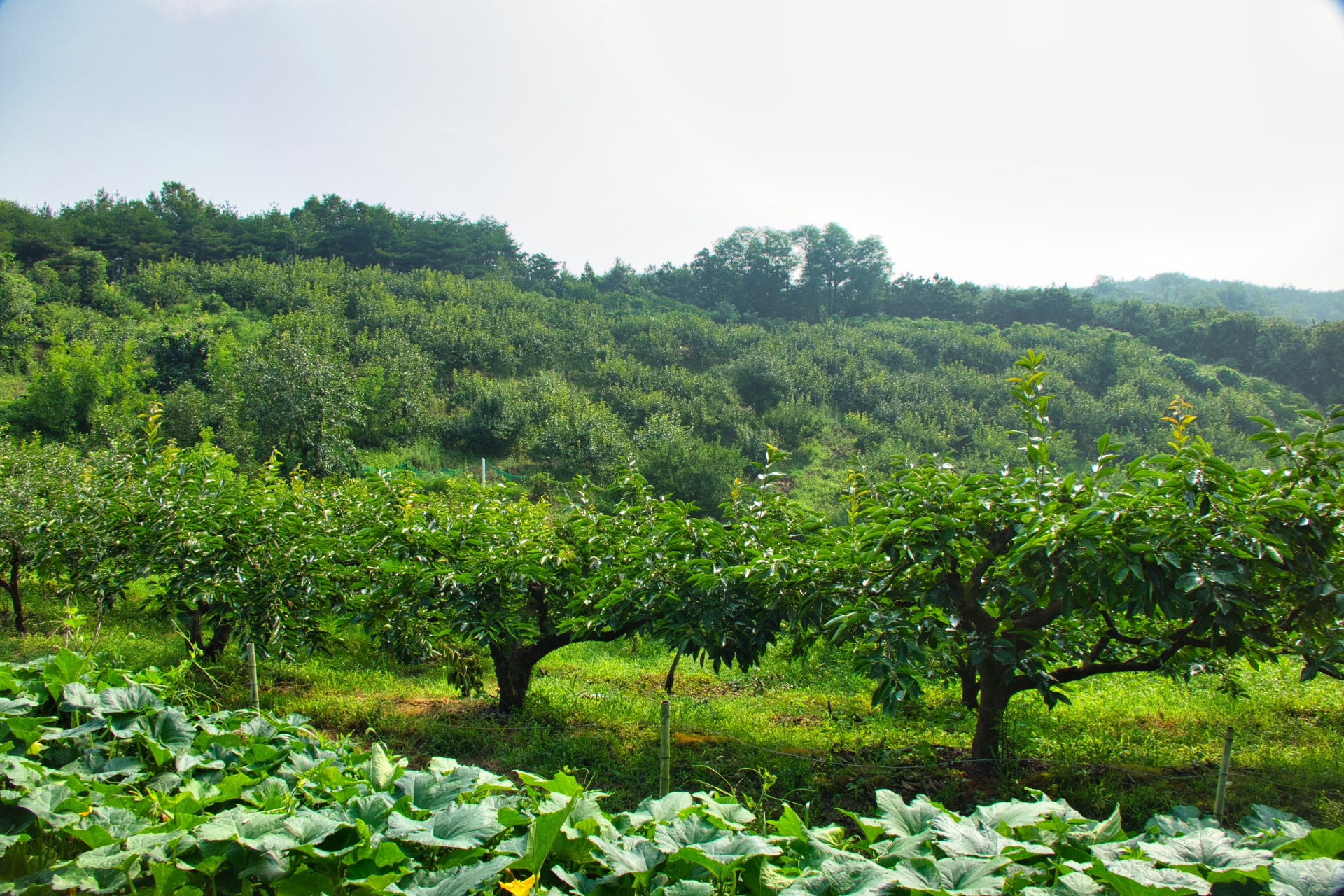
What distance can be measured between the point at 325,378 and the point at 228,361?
5.47m

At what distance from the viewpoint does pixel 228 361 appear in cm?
1944

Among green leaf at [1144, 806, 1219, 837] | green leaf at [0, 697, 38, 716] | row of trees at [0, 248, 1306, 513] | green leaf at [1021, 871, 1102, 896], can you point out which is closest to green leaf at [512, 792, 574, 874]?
green leaf at [1021, 871, 1102, 896]

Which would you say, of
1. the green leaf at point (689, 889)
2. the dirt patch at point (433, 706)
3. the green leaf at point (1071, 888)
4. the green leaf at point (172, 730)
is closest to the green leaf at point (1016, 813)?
the green leaf at point (1071, 888)

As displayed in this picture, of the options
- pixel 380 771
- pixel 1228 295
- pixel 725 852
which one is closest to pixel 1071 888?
pixel 725 852

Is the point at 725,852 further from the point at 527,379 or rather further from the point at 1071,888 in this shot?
the point at 527,379

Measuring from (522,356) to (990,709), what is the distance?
82.1 ft

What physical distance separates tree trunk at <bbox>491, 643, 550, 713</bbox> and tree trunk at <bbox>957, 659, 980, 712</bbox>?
3.12 metres

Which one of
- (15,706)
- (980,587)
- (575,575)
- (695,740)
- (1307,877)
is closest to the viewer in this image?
(1307,877)

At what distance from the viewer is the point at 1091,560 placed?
3.41m

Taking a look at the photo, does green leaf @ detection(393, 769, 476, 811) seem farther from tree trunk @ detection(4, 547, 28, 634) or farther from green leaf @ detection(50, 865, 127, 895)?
tree trunk @ detection(4, 547, 28, 634)

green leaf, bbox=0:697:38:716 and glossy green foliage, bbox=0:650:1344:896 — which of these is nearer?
glossy green foliage, bbox=0:650:1344:896

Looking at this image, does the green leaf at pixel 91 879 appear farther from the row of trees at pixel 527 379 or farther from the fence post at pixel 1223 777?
the row of trees at pixel 527 379

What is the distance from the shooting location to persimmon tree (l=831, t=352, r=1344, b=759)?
3309 millimetres

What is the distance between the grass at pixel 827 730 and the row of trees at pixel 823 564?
446mm
